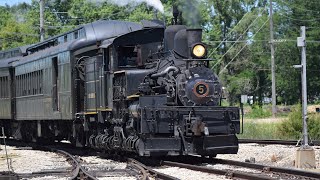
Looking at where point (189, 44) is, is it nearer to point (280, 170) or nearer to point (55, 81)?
point (280, 170)

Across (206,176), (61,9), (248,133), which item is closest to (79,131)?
(206,176)

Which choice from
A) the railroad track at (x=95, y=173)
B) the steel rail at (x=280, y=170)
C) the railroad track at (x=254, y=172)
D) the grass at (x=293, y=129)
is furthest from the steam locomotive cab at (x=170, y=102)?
the grass at (x=293, y=129)

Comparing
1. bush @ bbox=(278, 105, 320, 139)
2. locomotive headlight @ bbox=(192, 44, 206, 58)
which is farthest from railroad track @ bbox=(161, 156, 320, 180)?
bush @ bbox=(278, 105, 320, 139)

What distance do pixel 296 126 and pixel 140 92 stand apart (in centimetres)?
1112

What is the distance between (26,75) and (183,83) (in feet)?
35.0

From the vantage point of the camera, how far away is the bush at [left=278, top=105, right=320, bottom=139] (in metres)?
23.2

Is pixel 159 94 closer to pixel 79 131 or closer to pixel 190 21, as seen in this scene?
pixel 190 21

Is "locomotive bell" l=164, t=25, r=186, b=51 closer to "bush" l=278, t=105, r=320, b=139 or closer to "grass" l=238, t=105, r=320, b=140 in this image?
"grass" l=238, t=105, r=320, b=140

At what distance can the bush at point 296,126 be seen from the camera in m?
23.2

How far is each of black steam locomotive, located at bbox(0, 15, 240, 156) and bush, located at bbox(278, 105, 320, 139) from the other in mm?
8526

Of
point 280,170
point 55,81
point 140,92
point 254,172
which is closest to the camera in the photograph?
point 280,170

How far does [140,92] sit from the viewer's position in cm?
1469

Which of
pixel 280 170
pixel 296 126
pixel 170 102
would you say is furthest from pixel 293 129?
pixel 280 170

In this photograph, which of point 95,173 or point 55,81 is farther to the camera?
point 55,81
